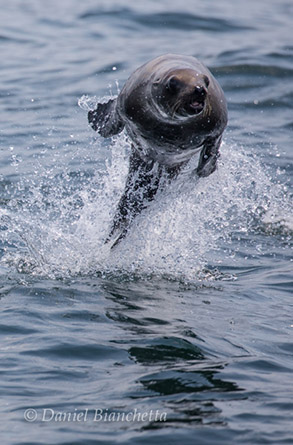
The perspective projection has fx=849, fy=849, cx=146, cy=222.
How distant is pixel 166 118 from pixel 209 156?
0.61 meters

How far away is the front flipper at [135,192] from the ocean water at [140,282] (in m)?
0.11

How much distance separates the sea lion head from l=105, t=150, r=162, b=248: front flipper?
0.86 meters

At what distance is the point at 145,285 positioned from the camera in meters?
7.30

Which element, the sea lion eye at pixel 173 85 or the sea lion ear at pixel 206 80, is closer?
the sea lion eye at pixel 173 85

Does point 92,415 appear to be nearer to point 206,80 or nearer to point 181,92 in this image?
point 181,92

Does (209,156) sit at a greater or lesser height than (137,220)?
greater

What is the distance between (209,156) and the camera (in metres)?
6.90

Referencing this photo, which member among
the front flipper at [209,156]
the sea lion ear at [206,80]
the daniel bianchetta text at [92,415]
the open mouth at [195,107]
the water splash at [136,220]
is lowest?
the water splash at [136,220]

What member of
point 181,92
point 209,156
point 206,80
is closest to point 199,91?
point 181,92

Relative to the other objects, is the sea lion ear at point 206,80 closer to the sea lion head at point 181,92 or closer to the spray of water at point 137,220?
the sea lion head at point 181,92

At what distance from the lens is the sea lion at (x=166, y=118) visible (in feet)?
20.6

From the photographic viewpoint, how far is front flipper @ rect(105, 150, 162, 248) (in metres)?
7.29

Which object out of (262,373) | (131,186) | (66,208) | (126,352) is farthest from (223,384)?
(66,208)

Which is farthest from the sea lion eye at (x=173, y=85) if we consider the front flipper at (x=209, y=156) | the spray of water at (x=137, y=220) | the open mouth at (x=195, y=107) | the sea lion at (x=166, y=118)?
the spray of water at (x=137, y=220)
